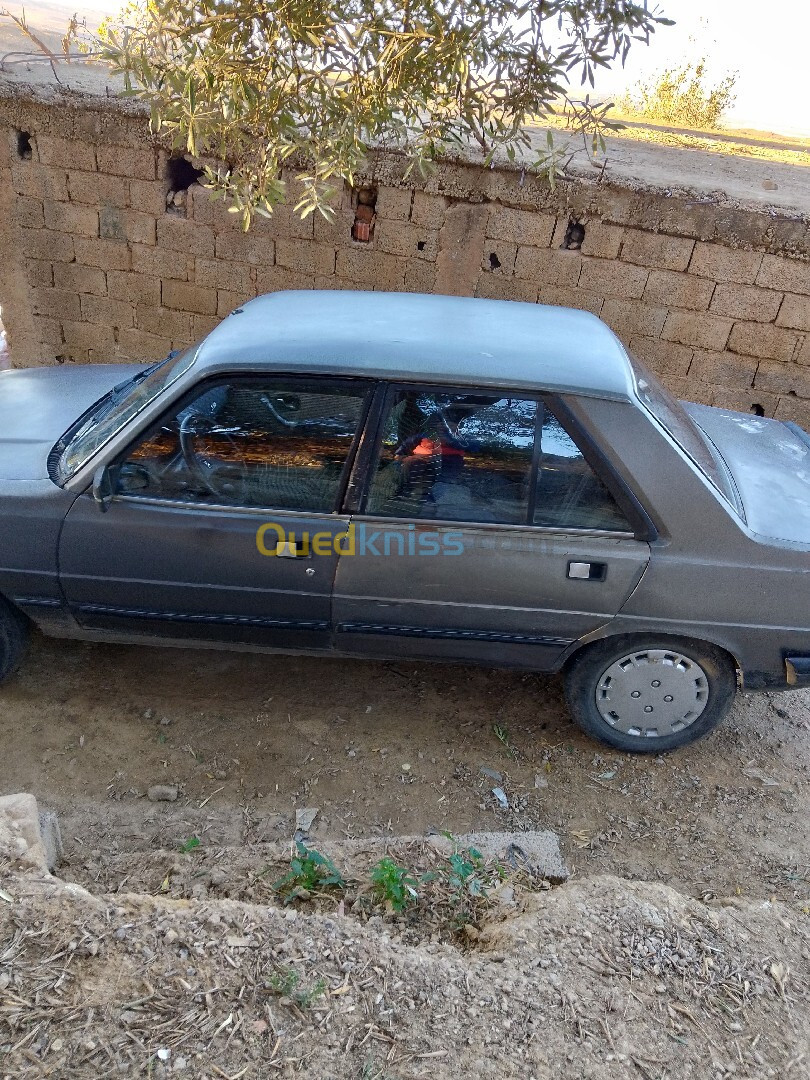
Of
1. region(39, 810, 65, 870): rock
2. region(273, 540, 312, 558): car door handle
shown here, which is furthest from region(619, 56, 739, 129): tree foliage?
region(39, 810, 65, 870): rock

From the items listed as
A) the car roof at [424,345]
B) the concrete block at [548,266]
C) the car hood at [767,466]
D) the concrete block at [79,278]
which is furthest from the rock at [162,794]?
the concrete block at [79,278]

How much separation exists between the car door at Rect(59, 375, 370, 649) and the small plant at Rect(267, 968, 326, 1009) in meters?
1.40

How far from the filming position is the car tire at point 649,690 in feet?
10.6

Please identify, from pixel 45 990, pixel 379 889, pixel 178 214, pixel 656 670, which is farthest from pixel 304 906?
pixel 178 214

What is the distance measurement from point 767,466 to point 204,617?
2523 millimetres

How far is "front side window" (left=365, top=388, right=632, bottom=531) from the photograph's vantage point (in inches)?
117

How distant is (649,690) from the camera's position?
3.33 metres

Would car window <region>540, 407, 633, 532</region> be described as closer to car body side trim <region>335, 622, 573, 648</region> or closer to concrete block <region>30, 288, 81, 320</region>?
car body side trim <region>335, 622, 573, 648</region>

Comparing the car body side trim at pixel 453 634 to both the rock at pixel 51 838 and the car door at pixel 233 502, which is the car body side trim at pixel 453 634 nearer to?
the car door at pixel 233 502

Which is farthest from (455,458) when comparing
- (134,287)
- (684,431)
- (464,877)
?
(134,287)

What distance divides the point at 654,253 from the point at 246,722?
12.3ft

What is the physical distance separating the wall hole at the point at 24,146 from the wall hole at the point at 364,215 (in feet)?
7.50

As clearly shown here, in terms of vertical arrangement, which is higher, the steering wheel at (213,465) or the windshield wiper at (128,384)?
the steering wheel at (213,465)

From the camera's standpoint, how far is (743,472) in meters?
3.42
